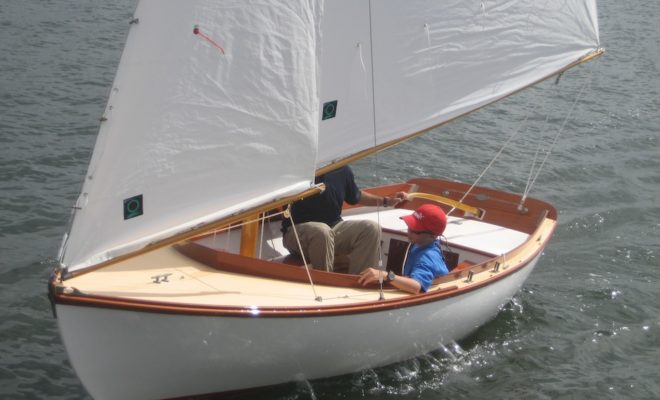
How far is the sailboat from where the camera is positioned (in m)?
5.76

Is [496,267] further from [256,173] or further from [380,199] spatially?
[256,173]

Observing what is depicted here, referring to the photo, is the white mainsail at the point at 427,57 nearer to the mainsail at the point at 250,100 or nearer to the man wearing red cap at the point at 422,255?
the mainsail at the point at 250,100

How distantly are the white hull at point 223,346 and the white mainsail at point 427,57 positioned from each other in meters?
1.36

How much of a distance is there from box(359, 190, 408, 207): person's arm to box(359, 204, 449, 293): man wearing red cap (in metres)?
1.15

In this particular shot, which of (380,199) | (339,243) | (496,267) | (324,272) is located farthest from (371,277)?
(380,199)

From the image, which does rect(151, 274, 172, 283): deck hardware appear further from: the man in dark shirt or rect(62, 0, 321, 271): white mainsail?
the man in dark shirt

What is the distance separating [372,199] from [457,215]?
127 cm

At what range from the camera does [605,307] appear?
966 centimetres

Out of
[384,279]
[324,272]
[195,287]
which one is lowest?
[384,279]

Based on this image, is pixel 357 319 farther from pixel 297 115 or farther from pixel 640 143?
pixel 640 143

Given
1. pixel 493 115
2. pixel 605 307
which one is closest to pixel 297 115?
pixel 605 307

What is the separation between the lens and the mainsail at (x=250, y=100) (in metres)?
5.68

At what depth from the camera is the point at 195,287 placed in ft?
21.7

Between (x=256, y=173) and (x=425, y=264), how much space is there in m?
1.81
